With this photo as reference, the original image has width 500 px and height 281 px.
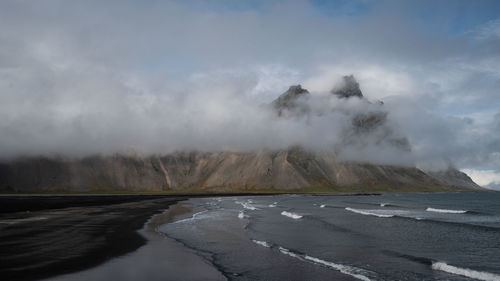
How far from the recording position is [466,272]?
77.8 ft

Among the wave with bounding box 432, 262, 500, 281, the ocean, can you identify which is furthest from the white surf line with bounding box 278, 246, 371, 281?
the wave with bounding box 432, 262, 500, 281

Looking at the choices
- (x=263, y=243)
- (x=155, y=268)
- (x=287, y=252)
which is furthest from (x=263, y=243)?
(x=155, y=268)

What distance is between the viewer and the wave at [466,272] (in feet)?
74.5

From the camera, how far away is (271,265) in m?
25.1

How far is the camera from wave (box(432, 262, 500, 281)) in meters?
22.7

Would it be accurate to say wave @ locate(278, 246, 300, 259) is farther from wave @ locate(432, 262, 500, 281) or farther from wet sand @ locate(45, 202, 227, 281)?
wave @ locate(432, 262, 500, 281)

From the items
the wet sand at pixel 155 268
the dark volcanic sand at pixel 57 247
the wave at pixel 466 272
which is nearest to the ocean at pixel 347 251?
the wave at pixel 466 272

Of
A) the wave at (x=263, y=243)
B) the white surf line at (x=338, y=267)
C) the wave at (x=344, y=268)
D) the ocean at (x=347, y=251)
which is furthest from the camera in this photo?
the wave at (x=263, y=243)

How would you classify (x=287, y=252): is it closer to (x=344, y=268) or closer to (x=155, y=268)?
(x=344, y=268)

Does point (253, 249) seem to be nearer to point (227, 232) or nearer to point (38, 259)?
point (227, 232)

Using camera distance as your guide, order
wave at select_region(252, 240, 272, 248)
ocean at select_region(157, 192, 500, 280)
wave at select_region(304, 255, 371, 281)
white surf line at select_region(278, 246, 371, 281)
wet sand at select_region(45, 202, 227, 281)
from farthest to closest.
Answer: wave at select_region(252, 240, 272, 248)
ocean at select_region(157, 192, 500, 280)
white surf line at select_region(278, 246, 371, 281)
wave at select_region(304, 255, 371, 281)
wet sand at select_region(45, 202, 227, 281)

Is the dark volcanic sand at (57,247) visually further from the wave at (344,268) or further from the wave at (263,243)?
the wave at (344,268)

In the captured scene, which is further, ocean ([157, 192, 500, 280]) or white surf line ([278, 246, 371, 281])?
ocean ([157, 192, 500, 280])

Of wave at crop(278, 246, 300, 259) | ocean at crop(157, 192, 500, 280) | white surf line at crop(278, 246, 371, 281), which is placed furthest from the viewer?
wave at crop(278, 246, 300, 259)
